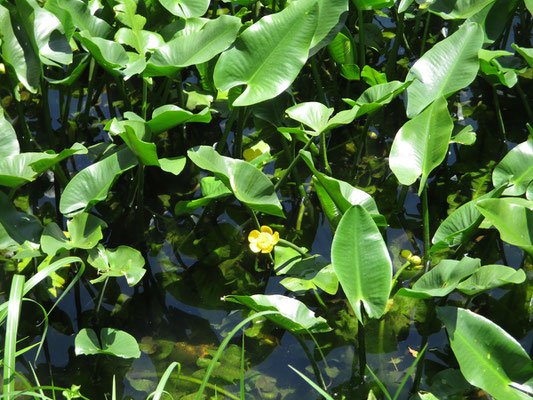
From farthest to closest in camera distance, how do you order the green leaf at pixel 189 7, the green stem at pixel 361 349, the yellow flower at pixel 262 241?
the green leaf at pixel 189 7 → the yellow flower at pixel 262 241 → the green stem at pixel 361 349

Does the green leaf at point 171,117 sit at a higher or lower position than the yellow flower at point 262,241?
higher

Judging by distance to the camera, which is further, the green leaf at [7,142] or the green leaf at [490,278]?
the green leaf at [7,142]

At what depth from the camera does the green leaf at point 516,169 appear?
1.54 meters

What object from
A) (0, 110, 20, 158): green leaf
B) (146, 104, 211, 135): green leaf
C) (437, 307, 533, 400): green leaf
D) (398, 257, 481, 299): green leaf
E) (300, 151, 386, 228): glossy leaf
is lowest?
(437, 307, 533, 400): green leaf

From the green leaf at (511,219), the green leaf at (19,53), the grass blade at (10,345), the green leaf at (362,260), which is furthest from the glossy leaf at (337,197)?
the green leaf at (19,53)

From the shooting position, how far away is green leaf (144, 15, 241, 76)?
160 centimetres

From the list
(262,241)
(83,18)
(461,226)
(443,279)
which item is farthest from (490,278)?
(83,18)

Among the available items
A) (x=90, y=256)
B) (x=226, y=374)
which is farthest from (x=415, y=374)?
(x=90, y=256)

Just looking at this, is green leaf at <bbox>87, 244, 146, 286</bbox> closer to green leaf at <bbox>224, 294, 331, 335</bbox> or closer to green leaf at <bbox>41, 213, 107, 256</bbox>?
green leaf at <bbox>41, 213, 107, 256</bbox>

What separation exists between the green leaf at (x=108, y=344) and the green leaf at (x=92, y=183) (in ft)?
0.98

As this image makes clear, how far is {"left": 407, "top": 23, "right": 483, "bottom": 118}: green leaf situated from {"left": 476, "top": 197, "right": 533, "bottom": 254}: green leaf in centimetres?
44

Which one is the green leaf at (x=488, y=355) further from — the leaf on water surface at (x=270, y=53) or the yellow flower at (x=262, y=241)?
the leaf on water surface at (x=270, y=53)

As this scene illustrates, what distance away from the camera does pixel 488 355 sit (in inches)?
49.3

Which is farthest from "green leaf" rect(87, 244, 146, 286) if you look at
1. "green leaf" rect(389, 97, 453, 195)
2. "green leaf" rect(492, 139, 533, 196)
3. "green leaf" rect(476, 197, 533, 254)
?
"green leaf" rect(492, 139, 533, 196)
